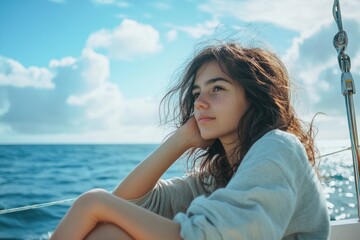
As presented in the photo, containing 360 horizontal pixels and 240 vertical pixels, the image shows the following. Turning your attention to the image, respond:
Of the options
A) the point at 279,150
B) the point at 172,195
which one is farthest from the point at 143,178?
→ the point at 279,150

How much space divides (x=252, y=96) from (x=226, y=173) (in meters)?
0.35

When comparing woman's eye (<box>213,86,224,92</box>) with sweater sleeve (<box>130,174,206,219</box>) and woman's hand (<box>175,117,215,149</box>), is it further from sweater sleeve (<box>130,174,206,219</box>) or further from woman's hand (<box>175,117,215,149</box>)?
sweater sleeve (<box>130,174,206,219</box>)

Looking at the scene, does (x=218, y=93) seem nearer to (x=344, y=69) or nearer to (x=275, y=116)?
(x=275, y=116)

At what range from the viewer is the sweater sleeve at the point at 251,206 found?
0.90 m

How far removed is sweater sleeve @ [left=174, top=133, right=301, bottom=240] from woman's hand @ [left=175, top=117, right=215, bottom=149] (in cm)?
51

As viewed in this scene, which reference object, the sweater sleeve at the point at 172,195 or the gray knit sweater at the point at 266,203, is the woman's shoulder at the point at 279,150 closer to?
the gray knit sweater at the point at 266,203

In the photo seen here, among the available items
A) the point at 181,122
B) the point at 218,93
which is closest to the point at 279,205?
the point at 218,93

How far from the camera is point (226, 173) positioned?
1.60m

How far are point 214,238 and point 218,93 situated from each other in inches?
23.3

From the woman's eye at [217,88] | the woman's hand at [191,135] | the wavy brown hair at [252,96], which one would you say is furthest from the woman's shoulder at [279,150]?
the woman's hand at [191,135]

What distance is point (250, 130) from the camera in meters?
1.33

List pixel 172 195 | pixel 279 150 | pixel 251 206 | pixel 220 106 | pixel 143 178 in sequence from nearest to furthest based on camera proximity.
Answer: pixel 251 206 → pixel 279 150 → pixel 220 106 → pixel 143 178 → pixel 172 195

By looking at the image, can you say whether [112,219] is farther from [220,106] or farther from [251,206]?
[220,106]

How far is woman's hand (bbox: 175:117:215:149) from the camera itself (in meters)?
1.54
